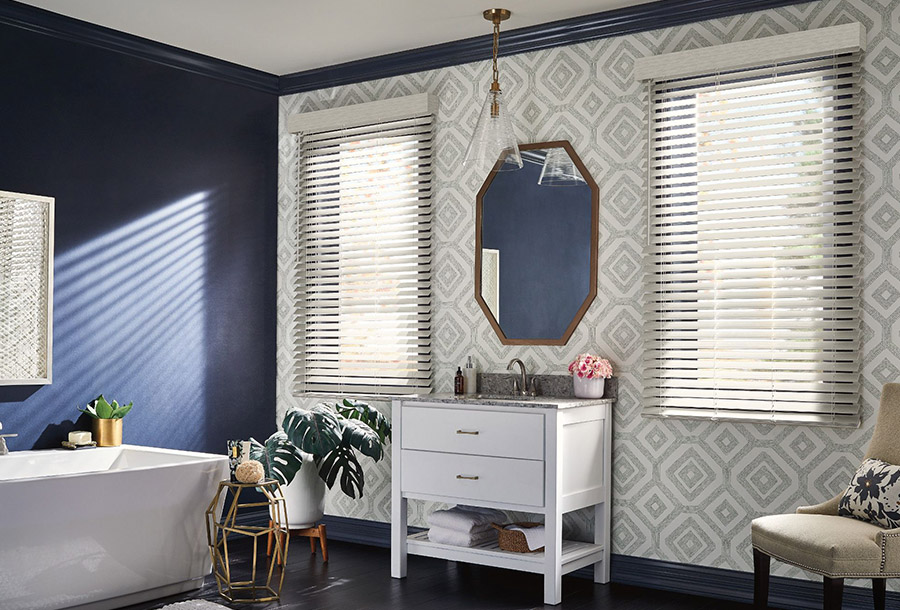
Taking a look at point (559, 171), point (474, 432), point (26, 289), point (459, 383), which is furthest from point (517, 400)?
point (26, 289)

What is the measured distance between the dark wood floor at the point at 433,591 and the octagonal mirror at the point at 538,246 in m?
1.12

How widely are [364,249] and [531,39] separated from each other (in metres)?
1.42

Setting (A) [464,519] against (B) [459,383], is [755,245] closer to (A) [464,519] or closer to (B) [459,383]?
(B) [459,383]

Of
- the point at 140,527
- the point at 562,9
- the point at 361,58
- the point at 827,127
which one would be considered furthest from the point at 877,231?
the point at 140,527

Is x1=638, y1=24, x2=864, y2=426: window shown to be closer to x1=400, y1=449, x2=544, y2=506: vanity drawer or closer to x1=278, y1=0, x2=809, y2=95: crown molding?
x1=278, y1=0, x2=809, y2=95: crown molding

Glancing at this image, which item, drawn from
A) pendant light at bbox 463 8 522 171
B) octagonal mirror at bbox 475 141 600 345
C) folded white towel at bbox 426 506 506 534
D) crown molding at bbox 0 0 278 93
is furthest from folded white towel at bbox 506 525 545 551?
crown molding at bbox 0 0 278 93

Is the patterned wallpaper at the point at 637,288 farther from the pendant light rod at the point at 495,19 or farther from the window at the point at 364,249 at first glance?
the pendant light rod at the point at 495,19

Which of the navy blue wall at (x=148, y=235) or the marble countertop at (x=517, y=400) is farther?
the navy blue wall at (x=148, y=235)

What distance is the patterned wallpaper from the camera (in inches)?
146

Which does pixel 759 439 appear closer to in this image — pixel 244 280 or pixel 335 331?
pixel 335 331

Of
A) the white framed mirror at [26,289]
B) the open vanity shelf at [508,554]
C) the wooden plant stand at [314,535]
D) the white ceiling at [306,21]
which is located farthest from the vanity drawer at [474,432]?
the white ceiling at [306,21]

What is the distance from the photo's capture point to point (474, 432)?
402 cm

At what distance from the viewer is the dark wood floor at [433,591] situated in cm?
385

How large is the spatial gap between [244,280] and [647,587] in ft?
9.02
